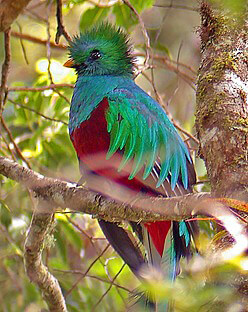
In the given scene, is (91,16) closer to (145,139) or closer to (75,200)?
(145,139)

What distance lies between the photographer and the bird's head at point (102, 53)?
10.4ft

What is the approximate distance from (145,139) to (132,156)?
99 millimetres

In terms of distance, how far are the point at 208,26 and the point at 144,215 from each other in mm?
889

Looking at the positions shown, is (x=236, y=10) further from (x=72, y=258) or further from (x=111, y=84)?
(x=72, y=258)

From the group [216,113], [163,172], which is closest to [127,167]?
[163,172]

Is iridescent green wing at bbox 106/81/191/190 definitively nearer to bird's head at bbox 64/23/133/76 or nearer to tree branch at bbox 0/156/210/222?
tree branch at bbox 0/156/210/222

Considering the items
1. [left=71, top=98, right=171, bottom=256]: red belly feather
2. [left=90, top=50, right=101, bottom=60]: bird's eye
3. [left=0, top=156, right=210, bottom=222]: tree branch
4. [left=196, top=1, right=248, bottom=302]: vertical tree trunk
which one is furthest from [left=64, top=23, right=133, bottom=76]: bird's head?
[left=0, top=156, right=210, bottom=222]: tree branch

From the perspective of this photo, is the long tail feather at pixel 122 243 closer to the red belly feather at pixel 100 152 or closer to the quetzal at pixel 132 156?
the quetzal at pixel 132 156

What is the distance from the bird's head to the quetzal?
0.15m

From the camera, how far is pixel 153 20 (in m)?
5.36

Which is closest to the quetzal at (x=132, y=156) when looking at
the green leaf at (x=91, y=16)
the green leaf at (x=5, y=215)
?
Result: the green leaf at (x=5, y=215)

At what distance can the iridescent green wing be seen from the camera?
2.59 metres

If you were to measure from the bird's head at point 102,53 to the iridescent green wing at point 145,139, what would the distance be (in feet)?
1.33

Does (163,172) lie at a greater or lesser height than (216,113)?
lesser
